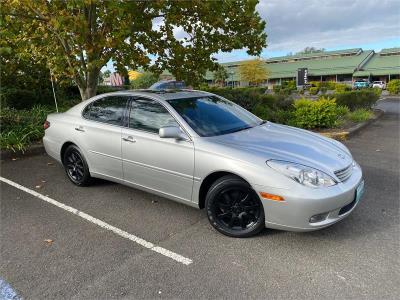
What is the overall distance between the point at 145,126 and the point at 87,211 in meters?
1.28

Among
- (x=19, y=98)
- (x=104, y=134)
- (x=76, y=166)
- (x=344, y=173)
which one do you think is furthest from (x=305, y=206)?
(x=19, y=98)

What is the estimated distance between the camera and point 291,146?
13.1 feet

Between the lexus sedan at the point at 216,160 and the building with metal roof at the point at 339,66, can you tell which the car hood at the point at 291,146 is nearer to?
the lexus sedan at the point at 216,160

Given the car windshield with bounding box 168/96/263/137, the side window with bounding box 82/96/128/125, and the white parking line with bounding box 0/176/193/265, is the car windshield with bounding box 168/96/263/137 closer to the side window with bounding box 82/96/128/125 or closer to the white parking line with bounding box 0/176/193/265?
the side window with bounding box 82/96/128/125

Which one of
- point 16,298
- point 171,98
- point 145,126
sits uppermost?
point 171,98

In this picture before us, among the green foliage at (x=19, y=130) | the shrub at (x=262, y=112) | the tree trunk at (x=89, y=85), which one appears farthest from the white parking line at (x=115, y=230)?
the shrub at (x=262, y=112)

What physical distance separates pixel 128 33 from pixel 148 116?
9.38 feet

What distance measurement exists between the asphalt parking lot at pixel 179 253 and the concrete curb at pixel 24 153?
2280mm

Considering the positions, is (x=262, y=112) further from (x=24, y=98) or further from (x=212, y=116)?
(x=24, y=98)

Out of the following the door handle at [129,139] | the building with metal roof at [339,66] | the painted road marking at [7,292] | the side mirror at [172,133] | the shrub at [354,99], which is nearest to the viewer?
the painted road marking at [7,292]

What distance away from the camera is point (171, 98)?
15.3ft

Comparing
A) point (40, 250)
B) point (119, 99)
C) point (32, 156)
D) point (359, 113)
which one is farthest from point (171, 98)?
point (359, 113)

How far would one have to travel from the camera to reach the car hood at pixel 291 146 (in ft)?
12.1

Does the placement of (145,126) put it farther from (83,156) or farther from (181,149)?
(83,156)
